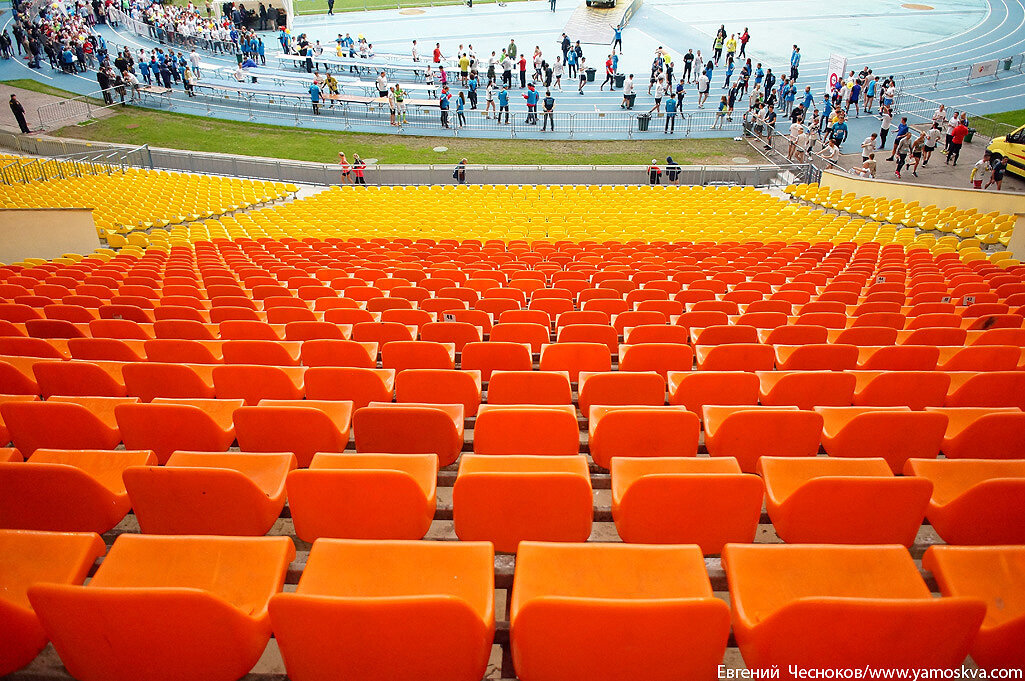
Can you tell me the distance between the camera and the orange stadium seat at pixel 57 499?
2658 millimetres

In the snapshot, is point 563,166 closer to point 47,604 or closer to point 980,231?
point 980,231

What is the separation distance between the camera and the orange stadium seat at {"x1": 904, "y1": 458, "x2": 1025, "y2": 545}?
101 inches

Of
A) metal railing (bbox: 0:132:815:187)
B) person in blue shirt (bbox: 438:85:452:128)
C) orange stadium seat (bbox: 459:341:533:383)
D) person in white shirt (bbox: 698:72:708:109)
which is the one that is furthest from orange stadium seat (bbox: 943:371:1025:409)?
person in white shirt (bbox: 698:72:708:109)

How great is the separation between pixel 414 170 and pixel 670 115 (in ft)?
40.4

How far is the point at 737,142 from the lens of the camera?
25.5 meters

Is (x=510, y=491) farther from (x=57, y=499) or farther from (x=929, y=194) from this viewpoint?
(x=929, y=194)

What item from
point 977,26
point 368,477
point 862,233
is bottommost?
point 862,233

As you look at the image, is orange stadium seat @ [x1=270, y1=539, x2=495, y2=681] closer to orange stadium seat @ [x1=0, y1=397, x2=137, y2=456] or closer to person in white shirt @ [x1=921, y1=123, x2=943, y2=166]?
orange stadium seat @ [x1=0, y1=397, x2=137, y2=456]

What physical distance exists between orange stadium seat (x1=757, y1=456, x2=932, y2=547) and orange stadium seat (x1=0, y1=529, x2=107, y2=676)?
123 inches

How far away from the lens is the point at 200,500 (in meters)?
2.71

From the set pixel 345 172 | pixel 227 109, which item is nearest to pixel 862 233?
pixel 345 172

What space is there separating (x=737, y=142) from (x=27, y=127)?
103ft

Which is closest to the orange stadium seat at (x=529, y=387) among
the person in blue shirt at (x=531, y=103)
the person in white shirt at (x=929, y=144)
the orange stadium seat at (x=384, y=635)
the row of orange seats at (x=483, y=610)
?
the row of orange seats at (x=483, y=610)

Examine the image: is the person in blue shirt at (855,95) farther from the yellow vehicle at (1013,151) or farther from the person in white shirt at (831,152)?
the yellow vehicle at (1013,151)
